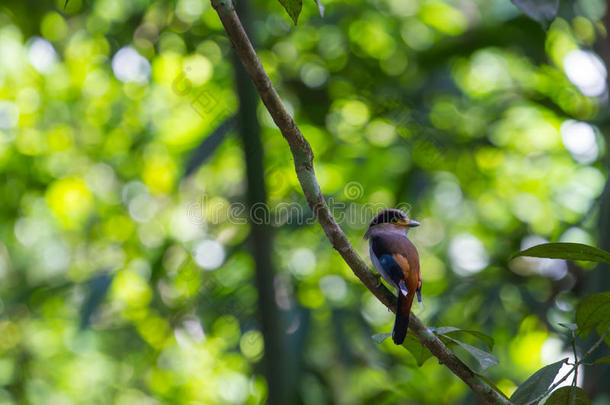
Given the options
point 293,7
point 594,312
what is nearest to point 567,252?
point 594,312

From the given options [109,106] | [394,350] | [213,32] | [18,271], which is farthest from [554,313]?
[18,271]

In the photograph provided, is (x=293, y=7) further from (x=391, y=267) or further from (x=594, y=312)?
(x=391, y=267)

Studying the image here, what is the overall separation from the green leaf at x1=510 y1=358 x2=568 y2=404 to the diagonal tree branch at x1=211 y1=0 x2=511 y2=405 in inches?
1.5

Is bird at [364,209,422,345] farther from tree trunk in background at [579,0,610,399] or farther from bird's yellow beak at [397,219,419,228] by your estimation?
tree trunk in background at [579,0,610,399]

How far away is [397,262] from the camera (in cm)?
259

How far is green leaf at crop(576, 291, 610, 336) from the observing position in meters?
1.69

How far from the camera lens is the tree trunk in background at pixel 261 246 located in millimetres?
2439

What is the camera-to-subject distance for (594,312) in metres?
1.71

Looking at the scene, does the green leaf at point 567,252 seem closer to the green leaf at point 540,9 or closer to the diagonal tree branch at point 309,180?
the diagonal tree branch at point 309,180

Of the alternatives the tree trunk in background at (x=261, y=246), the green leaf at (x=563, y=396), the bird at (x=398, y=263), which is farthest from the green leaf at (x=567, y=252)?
the tree trunk in background at (x=261, y=246)

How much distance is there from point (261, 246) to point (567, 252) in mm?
1253

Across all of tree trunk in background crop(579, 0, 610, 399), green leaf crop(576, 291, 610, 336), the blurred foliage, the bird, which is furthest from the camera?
the blurred foliage

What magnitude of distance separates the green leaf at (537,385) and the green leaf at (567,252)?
0.31 metres

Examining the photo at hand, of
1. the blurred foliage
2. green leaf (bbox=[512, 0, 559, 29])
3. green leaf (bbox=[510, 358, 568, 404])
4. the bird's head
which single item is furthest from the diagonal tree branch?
the blurred foliage
